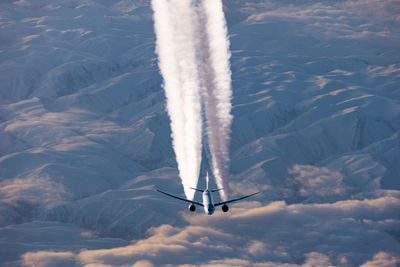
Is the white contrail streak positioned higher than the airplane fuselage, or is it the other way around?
the white contrail streak

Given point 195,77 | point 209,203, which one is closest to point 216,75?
point 195,77

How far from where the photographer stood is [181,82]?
466ft

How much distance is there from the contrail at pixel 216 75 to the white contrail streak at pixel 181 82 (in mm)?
5060

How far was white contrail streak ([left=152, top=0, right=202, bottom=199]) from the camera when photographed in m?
114

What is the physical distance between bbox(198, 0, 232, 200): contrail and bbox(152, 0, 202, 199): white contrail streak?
5.06 m

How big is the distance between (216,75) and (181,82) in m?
17.6

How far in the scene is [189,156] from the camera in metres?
112

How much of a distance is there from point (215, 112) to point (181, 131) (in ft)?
127

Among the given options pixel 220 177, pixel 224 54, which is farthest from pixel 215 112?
pixel 220 177

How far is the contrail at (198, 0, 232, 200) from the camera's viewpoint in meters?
143

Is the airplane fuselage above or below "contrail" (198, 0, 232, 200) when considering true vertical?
below

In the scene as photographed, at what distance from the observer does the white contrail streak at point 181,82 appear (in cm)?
11425

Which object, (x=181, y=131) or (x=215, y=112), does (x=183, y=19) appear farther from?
(x=181, y=131)

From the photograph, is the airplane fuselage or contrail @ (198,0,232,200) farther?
contrail @ (198,0,232,200)
